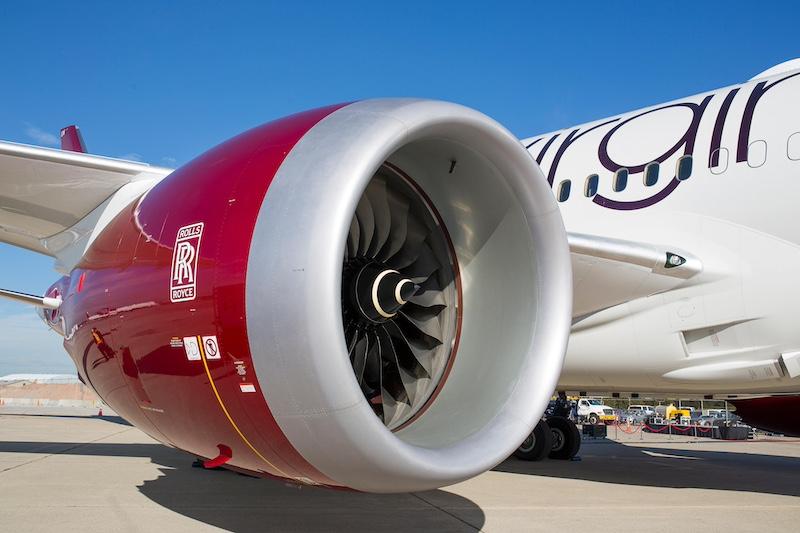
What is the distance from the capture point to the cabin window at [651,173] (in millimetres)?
6199

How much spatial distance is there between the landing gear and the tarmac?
50cm

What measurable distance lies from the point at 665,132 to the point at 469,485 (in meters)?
3.94

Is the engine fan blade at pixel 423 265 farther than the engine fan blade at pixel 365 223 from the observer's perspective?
Yes

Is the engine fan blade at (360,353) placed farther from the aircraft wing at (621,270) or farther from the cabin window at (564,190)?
the cabin window at (564,190)

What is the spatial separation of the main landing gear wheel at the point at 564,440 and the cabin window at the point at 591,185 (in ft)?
16.3

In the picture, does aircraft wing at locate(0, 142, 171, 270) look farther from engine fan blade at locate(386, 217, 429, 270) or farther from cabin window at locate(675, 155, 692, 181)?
cabin window at locate(675, 155, 692, 181)

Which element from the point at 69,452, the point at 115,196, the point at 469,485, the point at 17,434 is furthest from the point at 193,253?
the point at 17,434

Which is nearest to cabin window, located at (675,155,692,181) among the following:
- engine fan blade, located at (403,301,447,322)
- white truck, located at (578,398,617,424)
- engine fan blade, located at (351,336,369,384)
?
engine fan blade, located at (403,301,447,322)

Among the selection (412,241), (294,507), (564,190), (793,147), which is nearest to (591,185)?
(564,190)

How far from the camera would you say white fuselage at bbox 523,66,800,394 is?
5.42 meters

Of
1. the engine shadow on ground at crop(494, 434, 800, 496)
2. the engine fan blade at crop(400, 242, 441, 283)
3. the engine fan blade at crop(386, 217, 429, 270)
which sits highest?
the engine fan blade at crop(386, 217, 429, 270)

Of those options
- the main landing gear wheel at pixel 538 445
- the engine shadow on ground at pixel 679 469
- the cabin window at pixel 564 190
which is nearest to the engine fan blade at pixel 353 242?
the cabin window at pixel 564 190

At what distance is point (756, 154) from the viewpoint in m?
5.60

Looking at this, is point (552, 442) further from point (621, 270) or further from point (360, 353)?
point (360, 353)
